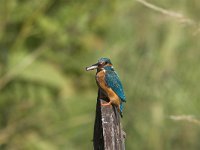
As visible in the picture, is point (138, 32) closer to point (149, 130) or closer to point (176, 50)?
point (176, 50)

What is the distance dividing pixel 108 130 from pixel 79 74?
7.38 m

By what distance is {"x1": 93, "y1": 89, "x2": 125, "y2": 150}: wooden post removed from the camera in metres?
3.26

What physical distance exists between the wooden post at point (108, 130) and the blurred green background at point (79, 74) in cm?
563

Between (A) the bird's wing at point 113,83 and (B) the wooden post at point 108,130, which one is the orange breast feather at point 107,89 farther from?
(B) the wooden post at point 108,130

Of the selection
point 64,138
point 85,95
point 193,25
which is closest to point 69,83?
point 85,95

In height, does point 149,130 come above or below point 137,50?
below

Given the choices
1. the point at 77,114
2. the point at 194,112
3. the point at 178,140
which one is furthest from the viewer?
the point at 77,114

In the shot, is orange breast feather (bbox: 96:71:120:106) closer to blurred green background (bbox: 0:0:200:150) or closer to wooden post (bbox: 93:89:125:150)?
wooden post (bbox: 93:89:125:150)

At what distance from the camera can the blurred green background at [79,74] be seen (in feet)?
31.6

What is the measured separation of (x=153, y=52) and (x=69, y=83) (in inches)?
54.2

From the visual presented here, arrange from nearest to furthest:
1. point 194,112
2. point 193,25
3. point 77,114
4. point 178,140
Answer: point 193,25, point 194,112, point 178,140, point 77,114

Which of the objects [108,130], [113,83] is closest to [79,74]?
[113,83]

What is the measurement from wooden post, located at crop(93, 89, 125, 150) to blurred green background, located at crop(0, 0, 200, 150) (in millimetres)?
5634

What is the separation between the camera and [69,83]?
1095 cm
